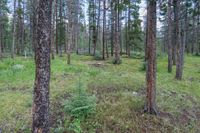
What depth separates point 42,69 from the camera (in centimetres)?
600

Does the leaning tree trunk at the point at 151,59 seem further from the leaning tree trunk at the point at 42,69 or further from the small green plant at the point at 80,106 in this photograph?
the leaning tree trunk at the point at 42,69

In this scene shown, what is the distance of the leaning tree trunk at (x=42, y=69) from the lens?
590 cm

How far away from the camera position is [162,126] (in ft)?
27.7

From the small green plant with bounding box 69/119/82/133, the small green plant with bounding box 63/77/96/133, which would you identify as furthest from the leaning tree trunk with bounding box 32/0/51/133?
the small green plant with bounding box 63/77/96/133

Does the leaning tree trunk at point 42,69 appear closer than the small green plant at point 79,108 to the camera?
Yes

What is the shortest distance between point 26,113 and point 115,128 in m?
2.94

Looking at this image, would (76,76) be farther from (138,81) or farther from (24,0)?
(24,0)

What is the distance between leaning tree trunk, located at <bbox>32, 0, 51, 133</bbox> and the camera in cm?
590

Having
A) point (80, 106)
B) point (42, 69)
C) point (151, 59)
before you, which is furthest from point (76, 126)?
point (151, 59)

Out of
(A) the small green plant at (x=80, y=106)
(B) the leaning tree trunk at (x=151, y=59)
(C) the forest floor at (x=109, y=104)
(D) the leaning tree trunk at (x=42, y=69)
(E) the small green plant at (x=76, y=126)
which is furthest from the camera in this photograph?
(B) the leaning tree trunk at (x=151, y=59)

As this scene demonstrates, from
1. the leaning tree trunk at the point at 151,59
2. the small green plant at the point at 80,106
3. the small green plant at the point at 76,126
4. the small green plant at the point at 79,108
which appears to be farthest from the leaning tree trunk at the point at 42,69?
the leaning tree trunk at the point at 151,59

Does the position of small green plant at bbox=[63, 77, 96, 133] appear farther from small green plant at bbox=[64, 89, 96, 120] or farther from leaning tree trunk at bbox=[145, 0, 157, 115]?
leaning tree trunk at bbox=[145, 0, 157, 115]

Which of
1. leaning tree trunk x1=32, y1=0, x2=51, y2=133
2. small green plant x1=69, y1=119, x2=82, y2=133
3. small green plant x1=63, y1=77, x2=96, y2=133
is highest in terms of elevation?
leaning tree trunk x1=32, y1=0, x2=51, y2=133

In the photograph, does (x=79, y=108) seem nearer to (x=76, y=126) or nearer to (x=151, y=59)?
(x=76, y=126)
